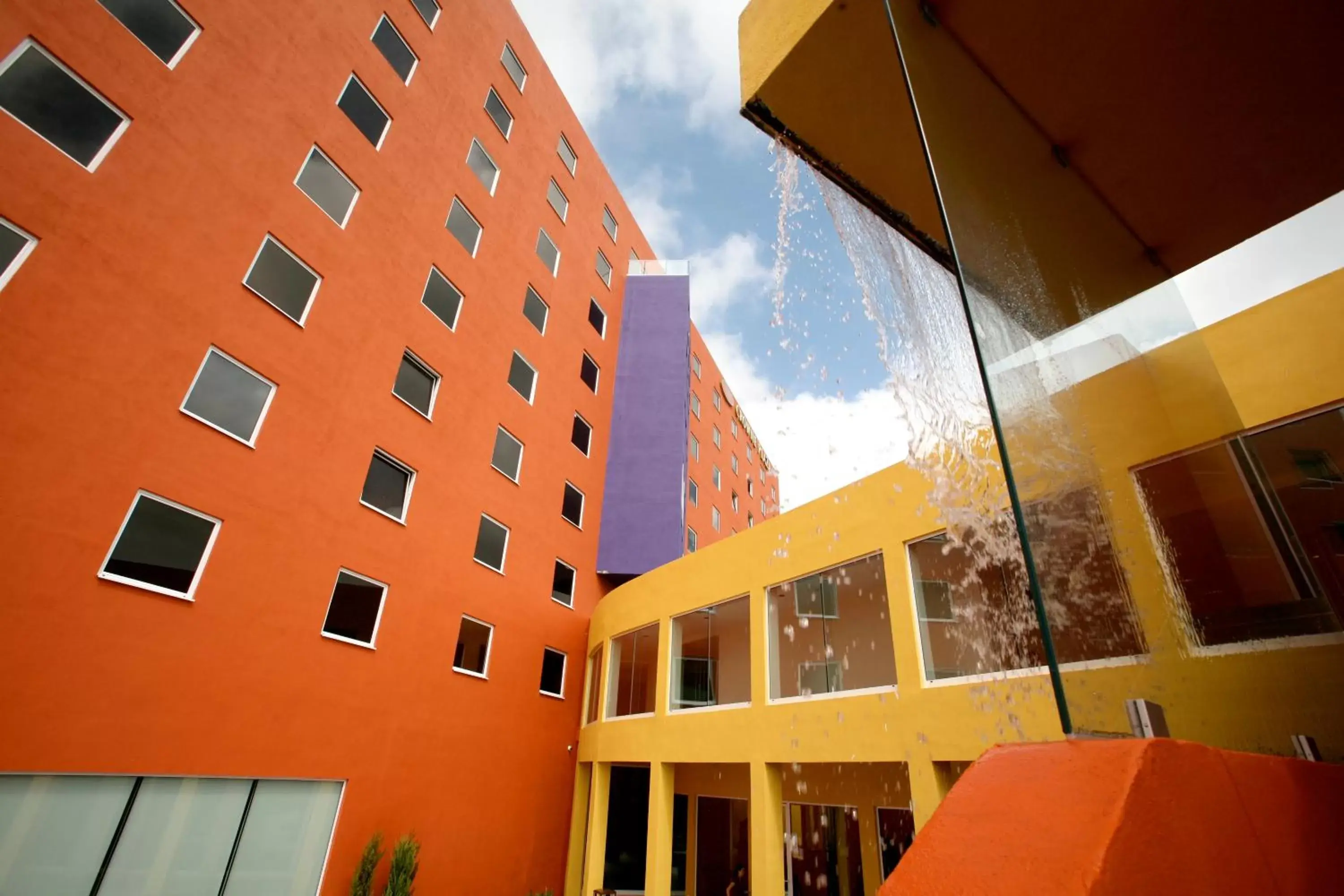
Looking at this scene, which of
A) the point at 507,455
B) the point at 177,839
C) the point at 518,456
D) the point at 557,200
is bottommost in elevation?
the point at 177,839

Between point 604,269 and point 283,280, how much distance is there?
12.3 m

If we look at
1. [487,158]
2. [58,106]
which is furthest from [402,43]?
[58,106]

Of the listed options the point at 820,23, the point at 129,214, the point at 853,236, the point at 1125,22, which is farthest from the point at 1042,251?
the point at 129,214

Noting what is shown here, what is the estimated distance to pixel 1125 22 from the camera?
2156 mm

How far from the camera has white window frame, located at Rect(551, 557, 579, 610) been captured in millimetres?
15664

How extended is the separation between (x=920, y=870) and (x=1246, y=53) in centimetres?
288

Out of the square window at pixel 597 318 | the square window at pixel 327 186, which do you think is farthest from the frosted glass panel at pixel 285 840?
the square window at pixel 597 318

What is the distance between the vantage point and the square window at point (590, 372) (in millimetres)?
19281

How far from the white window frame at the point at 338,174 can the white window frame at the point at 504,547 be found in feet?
21.0

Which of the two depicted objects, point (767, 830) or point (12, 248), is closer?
point (12, 248)

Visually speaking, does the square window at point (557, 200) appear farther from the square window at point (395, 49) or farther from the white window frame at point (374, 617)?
the white window frame at point (374, 617)

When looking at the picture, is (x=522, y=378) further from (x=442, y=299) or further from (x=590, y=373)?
(x=590, y=373)

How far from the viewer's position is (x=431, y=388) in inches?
529

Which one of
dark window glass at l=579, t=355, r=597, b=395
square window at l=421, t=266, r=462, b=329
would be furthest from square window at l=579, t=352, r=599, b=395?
square window at l=421, t=266, r=462, b=329
